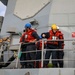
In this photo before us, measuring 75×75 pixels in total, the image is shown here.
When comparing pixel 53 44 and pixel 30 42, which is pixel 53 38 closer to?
pixel 53 44

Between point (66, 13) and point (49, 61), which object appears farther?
point (66, 13)

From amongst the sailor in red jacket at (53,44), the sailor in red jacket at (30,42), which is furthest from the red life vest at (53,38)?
the sailor in red jacket at (30,42)

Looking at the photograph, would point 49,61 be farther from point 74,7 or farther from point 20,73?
point 74,7

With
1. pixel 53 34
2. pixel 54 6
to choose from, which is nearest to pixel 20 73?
pixel 53 34

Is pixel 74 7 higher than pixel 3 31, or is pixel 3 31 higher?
pixel 74 7

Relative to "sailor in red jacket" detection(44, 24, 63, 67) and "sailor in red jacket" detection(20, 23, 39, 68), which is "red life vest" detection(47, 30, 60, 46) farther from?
"sailor in red jacket" detection(20, 23, 39, 68)

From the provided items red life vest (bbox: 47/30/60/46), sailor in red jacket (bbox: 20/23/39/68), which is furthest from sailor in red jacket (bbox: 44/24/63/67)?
sailor in red jacket (bbox: 20/23/39/68)

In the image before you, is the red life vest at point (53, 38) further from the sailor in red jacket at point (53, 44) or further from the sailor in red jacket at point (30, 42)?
the sailor in red jacket at point (30, 42)

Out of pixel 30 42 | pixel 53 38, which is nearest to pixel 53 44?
pixel 53 38

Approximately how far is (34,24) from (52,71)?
9.05 ft

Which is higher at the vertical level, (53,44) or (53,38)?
(53,38)

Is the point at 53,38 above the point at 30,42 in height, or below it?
above

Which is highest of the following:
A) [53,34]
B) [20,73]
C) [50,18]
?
[50,18]

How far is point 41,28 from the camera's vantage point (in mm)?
9180
